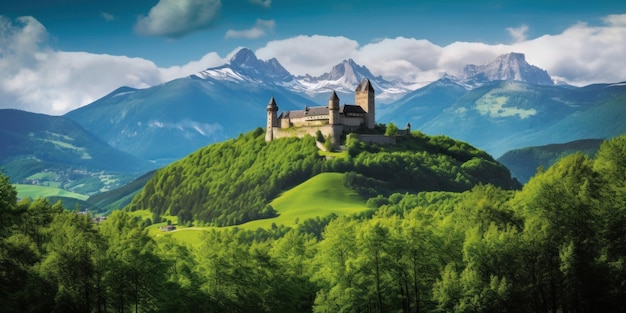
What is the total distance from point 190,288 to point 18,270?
1822cm

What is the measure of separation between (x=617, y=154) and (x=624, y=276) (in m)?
19.3

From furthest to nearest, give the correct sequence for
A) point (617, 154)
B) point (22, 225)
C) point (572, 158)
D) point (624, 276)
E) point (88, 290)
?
point (572, 158) < point (617, 154) < point (22, 225) < point (624, 276) < point (88, 290)

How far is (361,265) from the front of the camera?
291ft

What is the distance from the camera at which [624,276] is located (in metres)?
89.4

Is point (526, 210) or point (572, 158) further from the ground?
point (572, 158)

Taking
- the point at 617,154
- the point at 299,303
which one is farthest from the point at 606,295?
the point at 299,303

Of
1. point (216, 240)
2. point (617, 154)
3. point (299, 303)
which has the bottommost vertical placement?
point (299, 303)

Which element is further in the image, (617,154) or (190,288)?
(617,154)

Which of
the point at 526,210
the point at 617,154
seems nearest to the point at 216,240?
the point at 526,210

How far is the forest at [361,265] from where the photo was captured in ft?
274

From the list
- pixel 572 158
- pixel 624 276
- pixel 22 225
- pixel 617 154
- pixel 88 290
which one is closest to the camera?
pixel 88 290

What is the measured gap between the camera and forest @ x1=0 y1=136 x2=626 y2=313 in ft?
274

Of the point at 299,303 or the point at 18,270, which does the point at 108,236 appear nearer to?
the point at 18,270

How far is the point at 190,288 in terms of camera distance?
3381 inches
